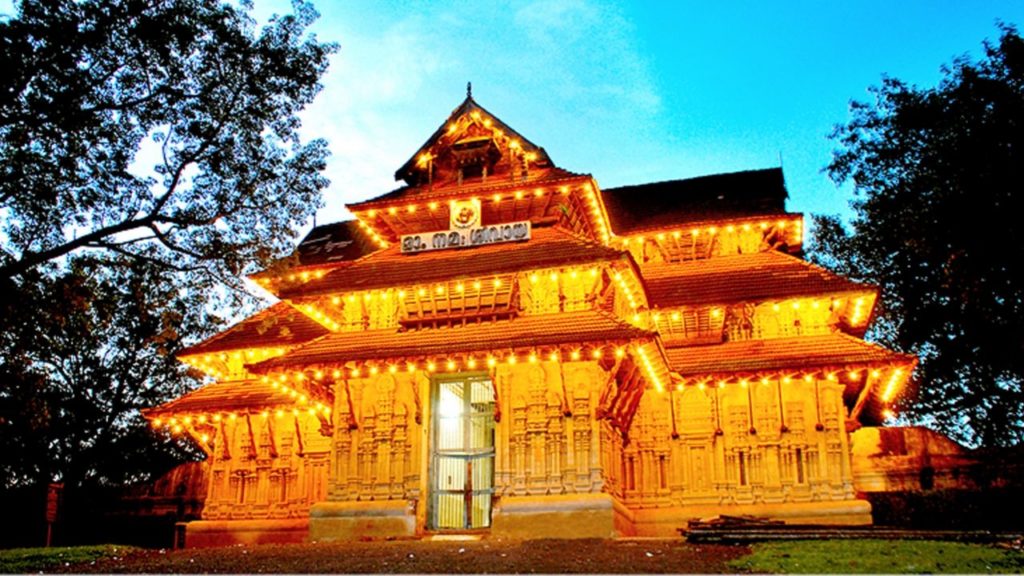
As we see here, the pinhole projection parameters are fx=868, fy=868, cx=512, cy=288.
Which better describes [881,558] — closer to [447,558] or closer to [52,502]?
[447,558]

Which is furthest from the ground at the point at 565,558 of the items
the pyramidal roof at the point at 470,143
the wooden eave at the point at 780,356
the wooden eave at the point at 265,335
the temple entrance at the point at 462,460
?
the pyramidal roof at the point at 470,143

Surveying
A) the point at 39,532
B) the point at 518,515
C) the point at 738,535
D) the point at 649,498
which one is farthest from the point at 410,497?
the point at 39,532

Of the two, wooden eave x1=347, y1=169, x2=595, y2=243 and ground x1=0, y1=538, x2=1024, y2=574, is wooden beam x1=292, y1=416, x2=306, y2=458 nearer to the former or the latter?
wooden eave x1=347, y1=169, x2=595, y2=243

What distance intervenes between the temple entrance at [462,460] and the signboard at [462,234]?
123 inches

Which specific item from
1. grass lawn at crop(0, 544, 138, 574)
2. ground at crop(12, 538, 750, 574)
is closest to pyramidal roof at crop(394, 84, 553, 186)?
ground at crop(12, 538, 750, 574)

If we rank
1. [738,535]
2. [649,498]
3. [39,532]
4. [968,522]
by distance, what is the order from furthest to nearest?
[39,532] < [968,522] < [649,498] < [738,535]

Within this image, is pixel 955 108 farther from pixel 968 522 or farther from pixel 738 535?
pixel 738 535

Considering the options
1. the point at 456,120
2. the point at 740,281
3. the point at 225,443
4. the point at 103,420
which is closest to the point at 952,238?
the point at 740,281

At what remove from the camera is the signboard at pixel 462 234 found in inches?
754

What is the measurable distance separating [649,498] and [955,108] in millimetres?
16132

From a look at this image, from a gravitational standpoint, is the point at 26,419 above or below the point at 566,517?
above

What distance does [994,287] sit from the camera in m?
25.7

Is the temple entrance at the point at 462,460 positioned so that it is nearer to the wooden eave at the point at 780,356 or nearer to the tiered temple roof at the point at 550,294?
the tiered temple roof at the point at 550,294

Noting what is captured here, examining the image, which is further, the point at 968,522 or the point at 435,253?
the point at 968,522
